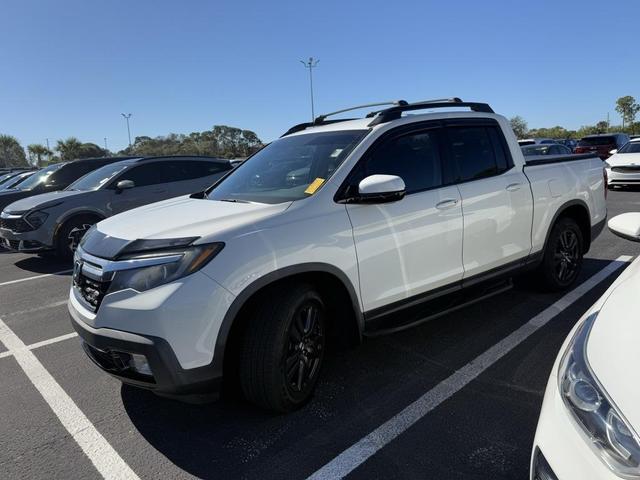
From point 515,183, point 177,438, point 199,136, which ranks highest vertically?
point 199,136

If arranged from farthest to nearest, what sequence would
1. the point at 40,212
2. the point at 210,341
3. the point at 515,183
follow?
the point at 40,212 → the point at 515,183 → the point at 210,341

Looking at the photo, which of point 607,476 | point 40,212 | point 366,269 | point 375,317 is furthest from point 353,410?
point 40,212

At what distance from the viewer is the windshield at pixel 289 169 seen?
3.26m

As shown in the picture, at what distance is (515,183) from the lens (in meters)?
4.21

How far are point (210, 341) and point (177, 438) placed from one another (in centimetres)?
72

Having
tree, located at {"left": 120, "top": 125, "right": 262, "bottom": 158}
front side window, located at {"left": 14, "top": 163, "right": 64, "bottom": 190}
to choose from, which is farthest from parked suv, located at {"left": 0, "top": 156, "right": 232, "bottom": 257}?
tree, located at {"left": 120, "top": 125, "right": 262, "bottom": 158}

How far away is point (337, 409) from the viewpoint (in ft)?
9.71

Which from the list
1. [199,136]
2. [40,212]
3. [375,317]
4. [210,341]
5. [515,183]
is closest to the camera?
[210,341]

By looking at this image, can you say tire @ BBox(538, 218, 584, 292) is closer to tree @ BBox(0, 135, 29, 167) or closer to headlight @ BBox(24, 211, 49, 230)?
headlight @ BBox(24, 211, 49, 230)

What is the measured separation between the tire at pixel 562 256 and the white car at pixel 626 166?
11.1 metres

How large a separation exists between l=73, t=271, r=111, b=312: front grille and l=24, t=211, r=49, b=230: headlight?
17.9 feet

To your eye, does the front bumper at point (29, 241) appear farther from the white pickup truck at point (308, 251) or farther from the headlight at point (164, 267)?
the headlight at point (164, 267)

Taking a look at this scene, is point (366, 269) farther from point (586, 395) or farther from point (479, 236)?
point (586, 395)

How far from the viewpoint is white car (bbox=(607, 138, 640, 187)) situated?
1388 cm
